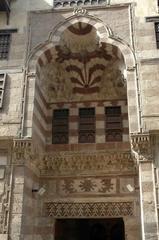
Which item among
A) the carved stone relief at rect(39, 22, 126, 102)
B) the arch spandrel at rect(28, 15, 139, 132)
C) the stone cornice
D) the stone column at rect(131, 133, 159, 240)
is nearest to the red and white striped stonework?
the carved stone relief at rect(39, 22, 126, 102)

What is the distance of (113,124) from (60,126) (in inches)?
68.3

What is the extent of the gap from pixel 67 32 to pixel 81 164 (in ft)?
13.5

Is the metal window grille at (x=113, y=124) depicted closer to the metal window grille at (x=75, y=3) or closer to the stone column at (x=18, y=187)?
the stone column at (x=18, y=187)

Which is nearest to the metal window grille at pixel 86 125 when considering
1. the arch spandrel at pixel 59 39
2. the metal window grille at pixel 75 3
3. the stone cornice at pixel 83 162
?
the stone cornice at pixel 83 162

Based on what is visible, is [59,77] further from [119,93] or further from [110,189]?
[110,189]

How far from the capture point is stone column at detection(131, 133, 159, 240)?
8141 millimetres

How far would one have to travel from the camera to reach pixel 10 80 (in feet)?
33.8

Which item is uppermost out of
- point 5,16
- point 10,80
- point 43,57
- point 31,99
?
point 5,16

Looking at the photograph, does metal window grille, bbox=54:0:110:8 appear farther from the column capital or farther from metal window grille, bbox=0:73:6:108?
the column capital

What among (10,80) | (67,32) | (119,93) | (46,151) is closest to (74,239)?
(46,151)

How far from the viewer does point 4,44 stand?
36.0 feet

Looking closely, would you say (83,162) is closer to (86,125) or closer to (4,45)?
(86,125)

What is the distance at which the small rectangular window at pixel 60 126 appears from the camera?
1141 cm

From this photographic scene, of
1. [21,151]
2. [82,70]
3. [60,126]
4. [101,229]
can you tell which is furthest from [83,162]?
[101,229]
